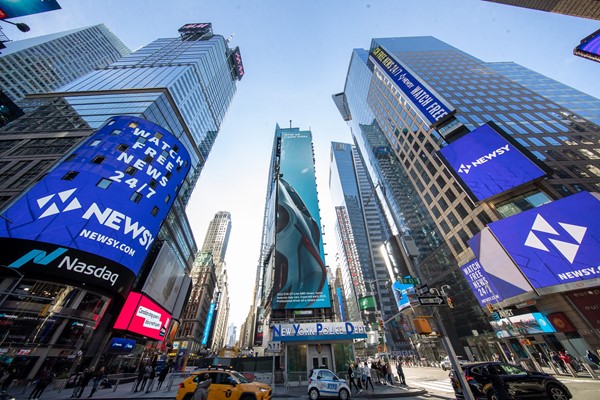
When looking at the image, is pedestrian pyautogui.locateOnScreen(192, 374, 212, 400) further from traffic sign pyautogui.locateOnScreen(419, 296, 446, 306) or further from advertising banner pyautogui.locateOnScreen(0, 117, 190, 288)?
advertising banner pyautogui.locateOnScreen(0, 117, 190, 288)

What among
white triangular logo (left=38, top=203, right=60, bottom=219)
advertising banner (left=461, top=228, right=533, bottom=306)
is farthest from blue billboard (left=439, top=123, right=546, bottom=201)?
white triangular logo (left=38, top=203, right=60, bottom=219)

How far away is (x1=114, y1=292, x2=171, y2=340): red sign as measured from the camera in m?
25.7

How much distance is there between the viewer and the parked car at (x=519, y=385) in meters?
9.82

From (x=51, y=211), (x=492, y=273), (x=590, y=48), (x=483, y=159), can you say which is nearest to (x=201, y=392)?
(x=51, y=211)

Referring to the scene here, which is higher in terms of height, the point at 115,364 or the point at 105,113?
the point at 105,113

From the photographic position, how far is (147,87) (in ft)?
163

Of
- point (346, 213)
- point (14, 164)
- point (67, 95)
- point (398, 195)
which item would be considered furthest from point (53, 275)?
point (346, 213)

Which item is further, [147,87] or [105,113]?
[147,87]

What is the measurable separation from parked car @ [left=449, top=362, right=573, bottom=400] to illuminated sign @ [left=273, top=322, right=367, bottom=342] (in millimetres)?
12340

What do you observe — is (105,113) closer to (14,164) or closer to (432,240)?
(14,164)

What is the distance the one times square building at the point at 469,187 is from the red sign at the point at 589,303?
0.07 meters

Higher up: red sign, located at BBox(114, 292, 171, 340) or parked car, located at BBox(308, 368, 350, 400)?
red sign, located at BBox(114, 292, 171, 340)

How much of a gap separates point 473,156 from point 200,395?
39888 mm

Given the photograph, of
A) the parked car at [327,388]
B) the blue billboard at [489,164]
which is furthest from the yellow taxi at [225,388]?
the blue billboard at [489,164]
